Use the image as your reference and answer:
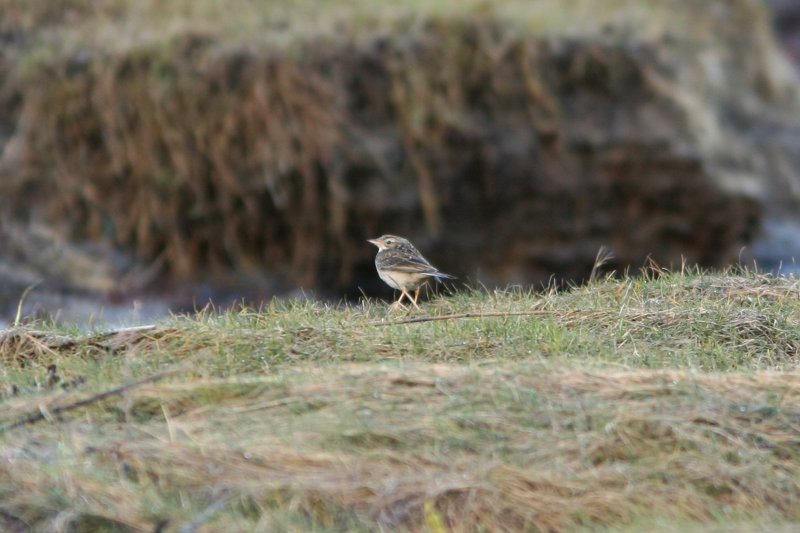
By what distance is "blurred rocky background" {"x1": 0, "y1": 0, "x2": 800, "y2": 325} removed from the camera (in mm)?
13289

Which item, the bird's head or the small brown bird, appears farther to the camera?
the bird's head

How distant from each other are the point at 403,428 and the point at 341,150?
812 centimetres

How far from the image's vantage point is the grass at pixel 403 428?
195 inches

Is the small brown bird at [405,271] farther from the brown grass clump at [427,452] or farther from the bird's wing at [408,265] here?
the brown grass clump at [427,452]

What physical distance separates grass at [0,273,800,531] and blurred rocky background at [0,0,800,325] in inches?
246

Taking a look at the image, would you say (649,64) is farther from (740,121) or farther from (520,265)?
(520,265)

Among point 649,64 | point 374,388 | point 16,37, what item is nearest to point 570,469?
point 374,388

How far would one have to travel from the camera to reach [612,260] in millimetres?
13945

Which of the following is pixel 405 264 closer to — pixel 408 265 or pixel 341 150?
pixel 408 265

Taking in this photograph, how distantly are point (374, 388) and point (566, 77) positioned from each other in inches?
330

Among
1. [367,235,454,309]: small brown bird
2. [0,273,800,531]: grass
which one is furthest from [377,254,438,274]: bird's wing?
[0,273,800,531]: grass

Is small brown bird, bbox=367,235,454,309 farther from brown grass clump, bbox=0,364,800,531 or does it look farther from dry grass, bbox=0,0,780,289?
dry grass, bbox=0,0,780,289

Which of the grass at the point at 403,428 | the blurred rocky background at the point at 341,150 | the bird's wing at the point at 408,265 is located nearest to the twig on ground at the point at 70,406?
the grass at the point at 403,428

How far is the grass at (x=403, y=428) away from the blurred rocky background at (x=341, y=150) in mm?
6239
